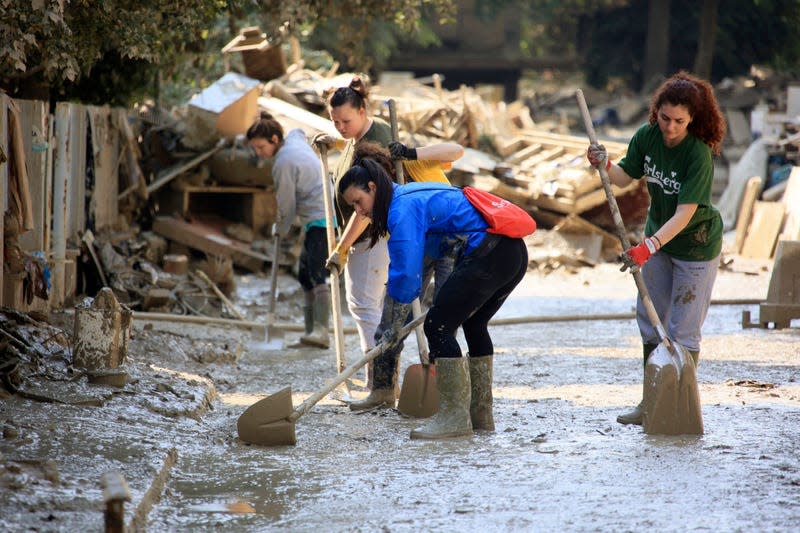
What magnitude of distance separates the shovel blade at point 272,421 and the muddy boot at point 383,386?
2.81ft

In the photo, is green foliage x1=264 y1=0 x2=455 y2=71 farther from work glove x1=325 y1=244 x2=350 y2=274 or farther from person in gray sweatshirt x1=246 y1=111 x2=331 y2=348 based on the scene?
work glove x1=325 y1=244 x2=350 y2=274

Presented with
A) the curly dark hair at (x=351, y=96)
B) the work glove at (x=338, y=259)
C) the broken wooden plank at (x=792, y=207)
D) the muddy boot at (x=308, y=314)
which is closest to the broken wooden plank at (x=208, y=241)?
the muddy boot at (x=308, y=314)

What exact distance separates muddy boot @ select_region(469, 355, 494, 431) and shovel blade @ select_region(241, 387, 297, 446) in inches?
38.5

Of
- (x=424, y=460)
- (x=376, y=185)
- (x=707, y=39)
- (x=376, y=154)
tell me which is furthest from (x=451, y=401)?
(x=707, y=39)

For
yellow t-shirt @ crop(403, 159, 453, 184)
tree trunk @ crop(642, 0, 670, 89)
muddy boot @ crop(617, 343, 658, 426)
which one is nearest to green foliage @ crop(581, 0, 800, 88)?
tree trunk @ crop(642, 0, 670, 89)

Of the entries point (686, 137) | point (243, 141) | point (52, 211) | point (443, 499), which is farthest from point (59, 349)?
point (243, 141)

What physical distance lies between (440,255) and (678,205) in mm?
1253

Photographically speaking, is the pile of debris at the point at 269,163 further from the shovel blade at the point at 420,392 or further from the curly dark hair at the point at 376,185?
the curly dark hair at the point at 376,185

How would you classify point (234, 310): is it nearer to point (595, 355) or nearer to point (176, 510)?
point (595, 355)

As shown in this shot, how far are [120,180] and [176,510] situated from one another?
770cm

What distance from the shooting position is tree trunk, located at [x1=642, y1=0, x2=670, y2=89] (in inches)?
1101

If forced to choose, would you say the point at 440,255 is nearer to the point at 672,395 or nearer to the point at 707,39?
the point at 672,395

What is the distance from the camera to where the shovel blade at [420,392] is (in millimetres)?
6004

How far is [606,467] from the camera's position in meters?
4.92
